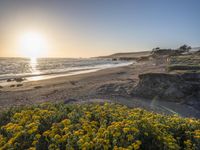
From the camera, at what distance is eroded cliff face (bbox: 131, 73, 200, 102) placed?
11.8 metres

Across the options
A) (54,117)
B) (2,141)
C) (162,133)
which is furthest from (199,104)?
(2,141)

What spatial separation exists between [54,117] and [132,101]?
21.3 ft

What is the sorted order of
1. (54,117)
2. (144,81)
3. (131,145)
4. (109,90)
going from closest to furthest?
(131,145)
(54,117)
(144,81)
(109,90)

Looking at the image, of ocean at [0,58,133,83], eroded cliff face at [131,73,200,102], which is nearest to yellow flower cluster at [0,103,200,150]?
eroded cliff face at [131,73,200,102]

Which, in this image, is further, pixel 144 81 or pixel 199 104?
pixel 144 81

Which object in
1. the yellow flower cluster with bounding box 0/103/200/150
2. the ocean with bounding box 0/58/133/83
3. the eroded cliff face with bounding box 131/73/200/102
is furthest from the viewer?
the ocean with bounding box 0/58/133/83

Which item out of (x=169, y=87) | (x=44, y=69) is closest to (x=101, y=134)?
(x=169, y=87)

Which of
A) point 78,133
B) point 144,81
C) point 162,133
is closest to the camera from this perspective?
point 78,133

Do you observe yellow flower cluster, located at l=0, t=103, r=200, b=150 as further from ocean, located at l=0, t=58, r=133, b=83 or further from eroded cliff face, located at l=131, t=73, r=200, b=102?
ocean, located at l=0, t=58, r=133, b=83

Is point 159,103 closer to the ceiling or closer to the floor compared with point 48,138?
closer to the floor

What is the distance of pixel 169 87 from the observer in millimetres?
12047

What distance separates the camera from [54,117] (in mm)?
5824

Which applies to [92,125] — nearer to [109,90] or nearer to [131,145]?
[131,145]

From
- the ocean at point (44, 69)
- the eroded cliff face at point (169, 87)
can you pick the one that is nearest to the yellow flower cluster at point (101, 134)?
the eroded cliff face at point (169, 87)
